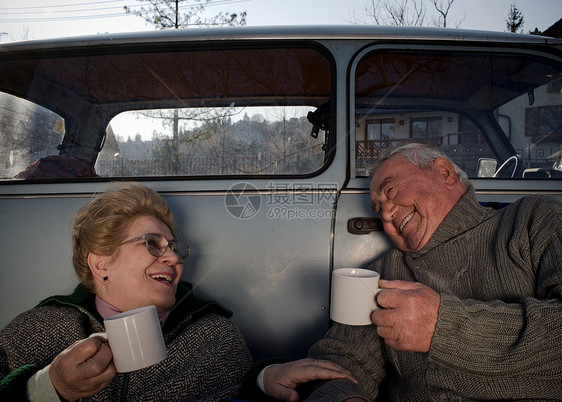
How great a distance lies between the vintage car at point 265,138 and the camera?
2121 millimetres

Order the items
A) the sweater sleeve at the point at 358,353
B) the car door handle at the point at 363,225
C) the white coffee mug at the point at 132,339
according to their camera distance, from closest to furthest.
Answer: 1. the white coffee mug at the point at 132,339
2. the sweater sleeve at the point at 358,353
3. the car door handle at the point at 363,225

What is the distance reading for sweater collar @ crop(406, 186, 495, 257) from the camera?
1857 millimetres

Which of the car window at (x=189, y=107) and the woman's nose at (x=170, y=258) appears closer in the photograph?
the woman's nose at (x=170, y=258)

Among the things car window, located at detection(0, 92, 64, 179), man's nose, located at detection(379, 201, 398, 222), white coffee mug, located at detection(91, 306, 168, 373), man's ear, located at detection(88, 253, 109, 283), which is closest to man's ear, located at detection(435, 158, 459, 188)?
man's nose, located at detection(379, 201, 398, 222)

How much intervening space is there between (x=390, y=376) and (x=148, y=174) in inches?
59.3

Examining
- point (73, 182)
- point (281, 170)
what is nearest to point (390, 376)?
point (281, 170)

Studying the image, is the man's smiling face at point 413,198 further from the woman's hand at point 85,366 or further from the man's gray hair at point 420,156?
the woman's hand at point 85,366

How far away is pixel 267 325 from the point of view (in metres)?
2.11

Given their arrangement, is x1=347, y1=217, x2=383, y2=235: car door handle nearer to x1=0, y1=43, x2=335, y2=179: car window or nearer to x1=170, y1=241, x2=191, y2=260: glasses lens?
x1=0, y1=43, x2=335, y2=179: car window

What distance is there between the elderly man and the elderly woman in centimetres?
28

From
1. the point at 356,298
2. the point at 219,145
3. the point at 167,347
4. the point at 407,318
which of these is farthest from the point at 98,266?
the point at 407,318

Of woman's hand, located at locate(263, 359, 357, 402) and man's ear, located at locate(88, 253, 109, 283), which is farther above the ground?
man's ear, located at locate(88, 253, 109, 283)

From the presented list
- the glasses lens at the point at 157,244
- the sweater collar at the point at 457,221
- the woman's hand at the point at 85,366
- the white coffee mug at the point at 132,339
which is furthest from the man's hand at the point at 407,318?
the glasses lens at the point at 157,244

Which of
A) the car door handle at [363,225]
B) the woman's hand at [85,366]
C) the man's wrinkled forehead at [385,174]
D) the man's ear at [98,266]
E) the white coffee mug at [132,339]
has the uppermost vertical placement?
the man's wrinkled forehead at [385,174]
